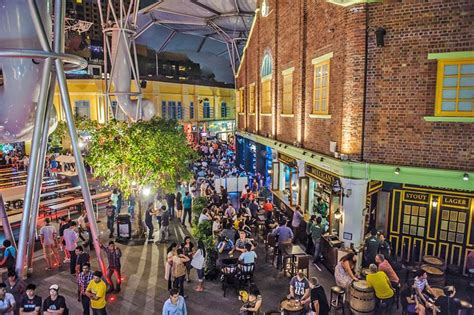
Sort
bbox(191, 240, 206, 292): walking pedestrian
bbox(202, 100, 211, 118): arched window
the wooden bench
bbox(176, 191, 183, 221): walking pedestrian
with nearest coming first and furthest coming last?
bbox(191, 240, 206, 292): walking pedestrian
the wooden bench
bbox(176, 191, 183, 221): walking pedestrian
bbox(202, 100, 211, 118): arched window

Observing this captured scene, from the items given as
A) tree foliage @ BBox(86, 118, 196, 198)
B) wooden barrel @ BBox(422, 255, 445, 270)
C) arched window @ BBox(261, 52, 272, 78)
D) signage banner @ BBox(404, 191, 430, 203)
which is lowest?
wooden barrel @ BBox(422, 255, 445, 270)

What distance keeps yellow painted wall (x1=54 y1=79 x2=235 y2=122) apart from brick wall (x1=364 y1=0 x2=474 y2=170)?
16.4 meters

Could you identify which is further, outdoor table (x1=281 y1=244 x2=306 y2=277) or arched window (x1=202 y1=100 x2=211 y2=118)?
arched window (x1=202 y1=100 x2=211 y2=118)

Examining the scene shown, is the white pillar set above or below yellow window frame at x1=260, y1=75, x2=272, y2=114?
below

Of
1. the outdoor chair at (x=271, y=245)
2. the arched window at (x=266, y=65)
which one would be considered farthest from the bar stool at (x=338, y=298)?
the arched window at (x=266, y=65)

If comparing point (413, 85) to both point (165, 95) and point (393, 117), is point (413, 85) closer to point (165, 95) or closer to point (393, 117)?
point (393, 117)

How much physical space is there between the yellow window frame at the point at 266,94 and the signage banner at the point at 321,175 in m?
6.58

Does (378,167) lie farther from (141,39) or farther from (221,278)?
(141,39)

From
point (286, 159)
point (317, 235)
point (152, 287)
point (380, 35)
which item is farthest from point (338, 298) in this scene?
point (286, 159)

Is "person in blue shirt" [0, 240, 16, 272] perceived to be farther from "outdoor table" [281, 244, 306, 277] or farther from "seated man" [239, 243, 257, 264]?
"outdoor table" [281, 244, 306, 277]

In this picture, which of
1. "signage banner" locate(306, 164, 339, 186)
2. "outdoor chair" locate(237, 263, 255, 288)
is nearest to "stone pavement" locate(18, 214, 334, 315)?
"outdoor chair" locate(237, 263, 255, 288)

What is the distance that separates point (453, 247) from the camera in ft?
38.4

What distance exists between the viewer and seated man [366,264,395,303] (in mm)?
8562

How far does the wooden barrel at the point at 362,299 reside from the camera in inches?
343
